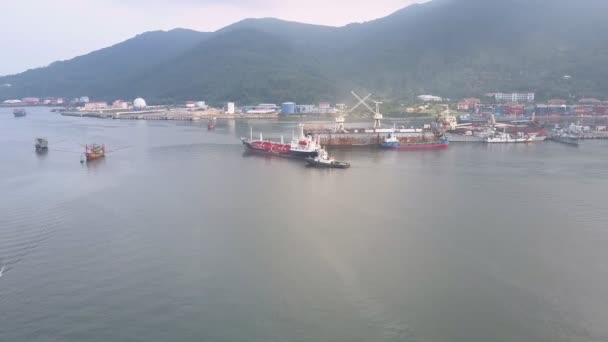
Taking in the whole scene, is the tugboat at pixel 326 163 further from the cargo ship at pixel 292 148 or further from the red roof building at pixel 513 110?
the red roof building at pixel 513 110

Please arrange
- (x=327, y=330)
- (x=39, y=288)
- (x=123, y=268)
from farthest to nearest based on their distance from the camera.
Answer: (x=123, y=268), (x=39, y=288), (x=327, y=330)

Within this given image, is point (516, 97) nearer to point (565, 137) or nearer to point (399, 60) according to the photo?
point (565, 137)

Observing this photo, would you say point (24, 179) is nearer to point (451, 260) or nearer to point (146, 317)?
point (146, 317)

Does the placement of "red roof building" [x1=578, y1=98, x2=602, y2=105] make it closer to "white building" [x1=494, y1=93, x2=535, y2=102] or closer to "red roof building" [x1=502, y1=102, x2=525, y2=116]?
"white building" [x1=494, y1=93, x2=535, y2=102]

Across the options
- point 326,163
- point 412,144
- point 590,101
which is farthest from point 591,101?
point 326,163

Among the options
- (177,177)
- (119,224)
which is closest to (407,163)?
(177,177)

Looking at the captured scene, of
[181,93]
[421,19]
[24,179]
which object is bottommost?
[24,179]

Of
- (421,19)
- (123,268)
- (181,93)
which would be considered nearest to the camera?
(123,268)
